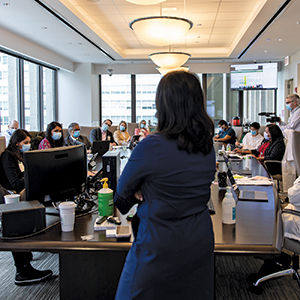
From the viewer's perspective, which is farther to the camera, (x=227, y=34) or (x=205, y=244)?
(x=227, y=34)

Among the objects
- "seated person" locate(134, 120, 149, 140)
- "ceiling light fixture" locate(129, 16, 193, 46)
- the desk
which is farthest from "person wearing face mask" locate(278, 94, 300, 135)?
the desk

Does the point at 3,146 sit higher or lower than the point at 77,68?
lower

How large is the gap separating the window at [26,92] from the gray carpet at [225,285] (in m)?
5.03

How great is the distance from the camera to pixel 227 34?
764cm

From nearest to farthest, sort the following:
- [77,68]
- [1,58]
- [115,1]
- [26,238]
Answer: [26,238] → [115,1] → [1,58] → [77,68]

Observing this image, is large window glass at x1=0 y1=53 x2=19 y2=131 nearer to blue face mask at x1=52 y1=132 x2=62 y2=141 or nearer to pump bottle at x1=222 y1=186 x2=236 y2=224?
blue face mask at x1=52 y1=132 x2=62 y2=141

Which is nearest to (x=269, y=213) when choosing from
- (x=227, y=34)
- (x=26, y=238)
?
(x=26, y=238)

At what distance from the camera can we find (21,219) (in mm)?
1668

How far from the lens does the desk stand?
153 centimetres

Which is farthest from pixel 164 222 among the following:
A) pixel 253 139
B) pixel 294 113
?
pixel 253 139

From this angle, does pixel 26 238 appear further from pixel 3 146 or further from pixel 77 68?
pixel 77 68

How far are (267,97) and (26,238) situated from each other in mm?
10308

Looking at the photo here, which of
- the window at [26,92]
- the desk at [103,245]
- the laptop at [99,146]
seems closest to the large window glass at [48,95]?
the window at [26,92]

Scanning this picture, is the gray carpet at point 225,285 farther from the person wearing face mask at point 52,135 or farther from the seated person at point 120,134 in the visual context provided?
the seated person at point 120,134
